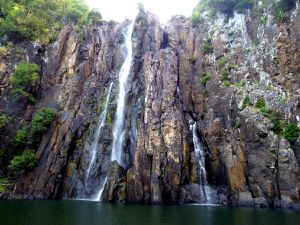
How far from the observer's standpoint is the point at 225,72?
164 feet

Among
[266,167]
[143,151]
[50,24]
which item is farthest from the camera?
[50,24]

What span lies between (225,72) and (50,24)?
36314mm

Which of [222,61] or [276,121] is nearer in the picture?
[276,121]

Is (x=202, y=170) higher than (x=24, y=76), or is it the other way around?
(x=24, y=76)

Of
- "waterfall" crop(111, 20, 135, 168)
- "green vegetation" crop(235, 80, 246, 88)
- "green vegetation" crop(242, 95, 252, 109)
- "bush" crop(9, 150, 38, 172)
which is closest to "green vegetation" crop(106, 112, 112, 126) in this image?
"waterfall" crop(111, 20, 135, 168)

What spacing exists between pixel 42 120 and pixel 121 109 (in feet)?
39.0

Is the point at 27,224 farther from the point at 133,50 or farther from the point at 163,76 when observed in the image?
the point at 133,50

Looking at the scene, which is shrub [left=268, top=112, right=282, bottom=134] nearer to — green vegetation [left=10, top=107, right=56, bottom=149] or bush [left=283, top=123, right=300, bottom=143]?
bush [left=283, top=123, right=300, bottom=143]

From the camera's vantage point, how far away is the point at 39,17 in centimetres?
6450

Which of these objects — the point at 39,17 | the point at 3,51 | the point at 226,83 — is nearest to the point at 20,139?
the point at 3,51

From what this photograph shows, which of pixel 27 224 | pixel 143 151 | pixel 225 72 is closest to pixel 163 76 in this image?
pixel 225 72

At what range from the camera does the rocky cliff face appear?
3919cm

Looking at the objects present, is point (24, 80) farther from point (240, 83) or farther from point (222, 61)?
point (240, 83)

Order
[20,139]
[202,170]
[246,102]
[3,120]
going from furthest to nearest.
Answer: [3,120]
[20,139]
[246,102]
[202,170]
